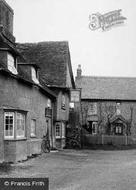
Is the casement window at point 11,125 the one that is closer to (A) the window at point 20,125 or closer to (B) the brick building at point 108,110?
(A) the window at point 20,125

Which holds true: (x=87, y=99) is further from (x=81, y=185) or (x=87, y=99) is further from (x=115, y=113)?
(x=81, y=185)

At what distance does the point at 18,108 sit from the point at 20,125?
1068mm

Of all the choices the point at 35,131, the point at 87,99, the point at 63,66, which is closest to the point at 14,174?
the point at 35,131

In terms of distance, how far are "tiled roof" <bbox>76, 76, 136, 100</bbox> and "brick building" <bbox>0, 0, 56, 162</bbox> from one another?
26.2 m

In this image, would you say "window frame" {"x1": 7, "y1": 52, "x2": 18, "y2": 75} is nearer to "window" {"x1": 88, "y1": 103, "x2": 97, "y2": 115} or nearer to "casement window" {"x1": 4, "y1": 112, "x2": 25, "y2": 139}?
"casement window" {"x1": 4, "y1": 112, "x2": 25, "y2": 139}

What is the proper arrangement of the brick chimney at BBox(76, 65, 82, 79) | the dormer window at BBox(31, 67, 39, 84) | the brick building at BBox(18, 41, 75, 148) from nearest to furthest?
the dormer window at BBox(31, 67, 39, 84)
the brick building at BBox(18, 41, 75, 148)
the brick chimney at BBox(76, 65, 82, 79)

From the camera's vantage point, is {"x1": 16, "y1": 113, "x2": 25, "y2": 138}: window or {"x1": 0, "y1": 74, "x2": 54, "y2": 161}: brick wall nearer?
{"x1": 0, "y1": 74, "x2": 54, "y2": 161}: brick wall

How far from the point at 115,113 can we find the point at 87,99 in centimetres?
451

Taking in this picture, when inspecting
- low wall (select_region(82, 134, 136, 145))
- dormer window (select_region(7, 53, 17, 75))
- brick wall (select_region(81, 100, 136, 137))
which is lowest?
low wall (select_region(82, 134, 136, 145))

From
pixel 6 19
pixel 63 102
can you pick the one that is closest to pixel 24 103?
pixel 6 19

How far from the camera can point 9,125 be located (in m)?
19.9

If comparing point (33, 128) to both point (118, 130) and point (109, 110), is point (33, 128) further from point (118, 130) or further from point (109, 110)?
point (109, 110)

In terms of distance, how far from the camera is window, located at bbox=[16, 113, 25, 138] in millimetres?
20862

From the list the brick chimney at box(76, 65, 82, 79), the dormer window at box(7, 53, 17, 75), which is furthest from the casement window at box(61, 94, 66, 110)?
the brick chimney at box(76, 65, 82, 79)
